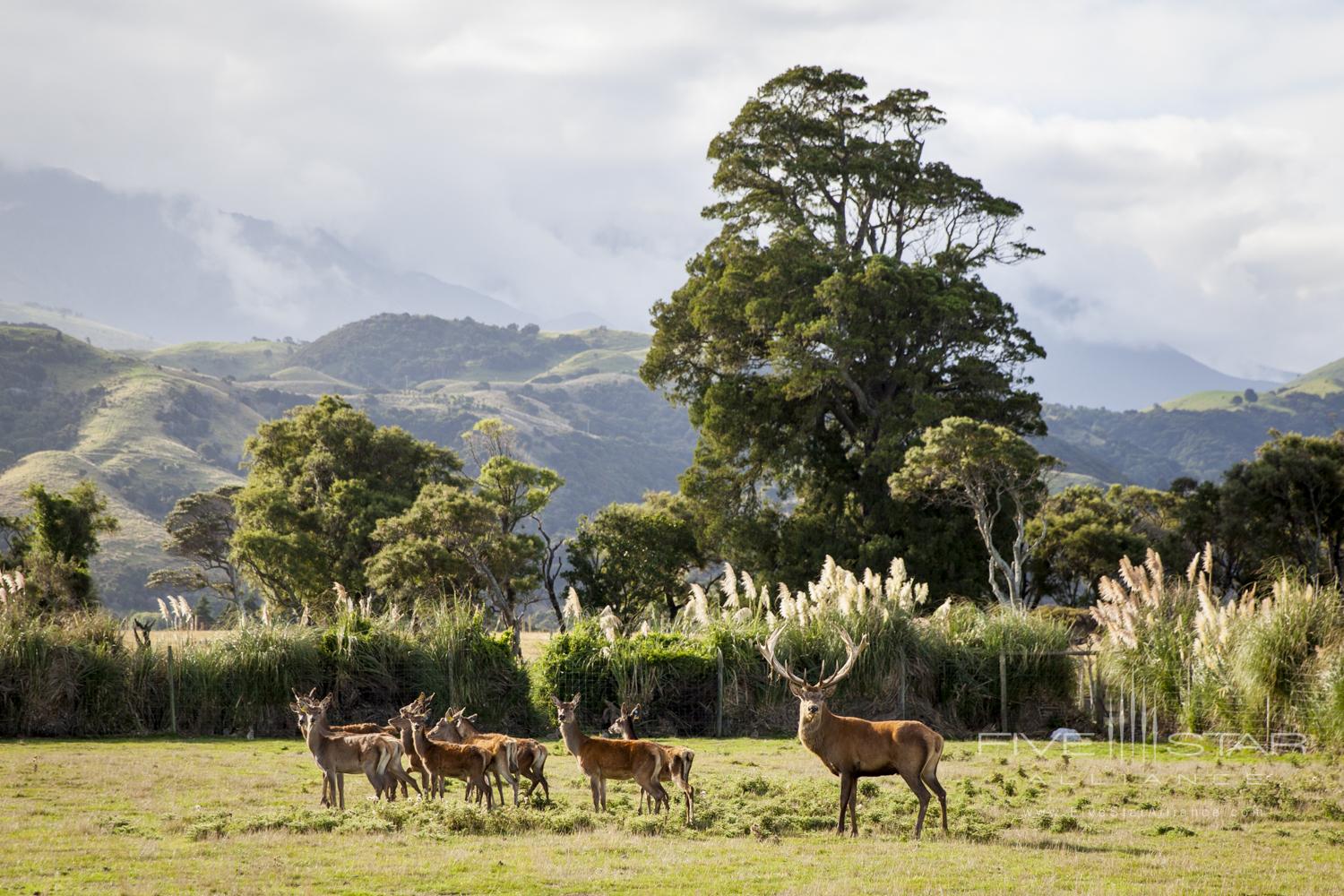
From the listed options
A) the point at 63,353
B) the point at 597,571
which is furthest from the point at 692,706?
the point at 63,353

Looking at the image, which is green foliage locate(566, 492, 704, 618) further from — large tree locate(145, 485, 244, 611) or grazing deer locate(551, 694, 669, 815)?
grazing deer locate(551, 694, 669, 815)

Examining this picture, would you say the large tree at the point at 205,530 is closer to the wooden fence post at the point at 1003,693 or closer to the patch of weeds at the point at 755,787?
the wooden fence post at the point at 1003,693

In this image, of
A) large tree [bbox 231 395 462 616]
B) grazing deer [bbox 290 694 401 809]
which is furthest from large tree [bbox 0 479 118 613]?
grazing deer [bbox 290 694 401 809]

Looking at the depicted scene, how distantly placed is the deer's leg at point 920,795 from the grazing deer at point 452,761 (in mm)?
3643

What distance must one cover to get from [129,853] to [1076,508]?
146 ft

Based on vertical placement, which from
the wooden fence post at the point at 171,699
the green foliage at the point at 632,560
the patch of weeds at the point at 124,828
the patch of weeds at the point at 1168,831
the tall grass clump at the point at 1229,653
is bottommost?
the patch of weeds at the point at 124,828

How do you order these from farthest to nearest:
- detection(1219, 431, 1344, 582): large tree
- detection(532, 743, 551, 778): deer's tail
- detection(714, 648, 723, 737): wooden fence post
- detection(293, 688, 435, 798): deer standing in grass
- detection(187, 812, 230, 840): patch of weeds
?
1. detection(1219, 431, 1344, 582): large tree
2. detection(714, 648, 723, 737): wooden fence post
3. detection(293, 688, 435, 798): deer standing in grass
4. detection(532, 743, 551, 778): deer's tail
5. detection(187, 812, 230, 840): patch of weeds

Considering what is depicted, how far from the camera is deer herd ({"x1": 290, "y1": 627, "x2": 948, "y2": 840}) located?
10961 millimetres

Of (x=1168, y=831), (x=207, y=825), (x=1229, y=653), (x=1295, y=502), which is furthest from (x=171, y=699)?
(x=1295, y=502)

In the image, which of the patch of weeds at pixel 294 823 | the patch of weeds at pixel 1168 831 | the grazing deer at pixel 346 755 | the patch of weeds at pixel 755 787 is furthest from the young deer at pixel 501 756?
the patch of weeds at pixel 1168 831

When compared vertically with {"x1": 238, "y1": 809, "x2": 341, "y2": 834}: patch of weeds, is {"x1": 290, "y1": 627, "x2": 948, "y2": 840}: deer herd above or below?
above

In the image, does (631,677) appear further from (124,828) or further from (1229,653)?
(124,828)

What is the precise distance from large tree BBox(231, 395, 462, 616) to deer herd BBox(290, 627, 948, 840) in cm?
2671

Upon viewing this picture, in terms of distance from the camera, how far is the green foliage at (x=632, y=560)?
40.2 metres
